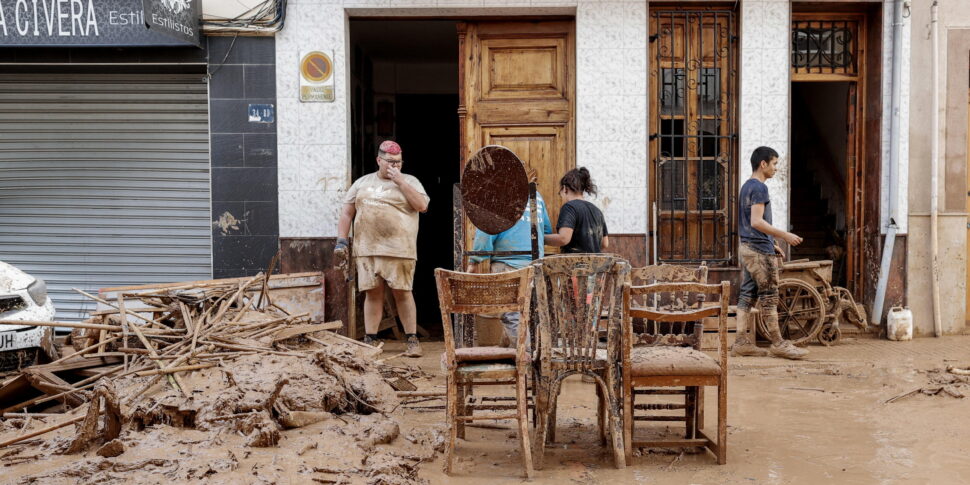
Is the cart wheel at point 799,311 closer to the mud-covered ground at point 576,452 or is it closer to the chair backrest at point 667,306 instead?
the mud-covered ground at point 576,452

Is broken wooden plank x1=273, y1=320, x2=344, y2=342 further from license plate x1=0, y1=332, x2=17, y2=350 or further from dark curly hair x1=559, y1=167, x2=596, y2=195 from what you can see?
dark curly hair x1=559, y1=167, x2=596, y2=195

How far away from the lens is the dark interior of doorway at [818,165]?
40.3 feet

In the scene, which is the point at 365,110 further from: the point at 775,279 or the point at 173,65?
the point at 775,279

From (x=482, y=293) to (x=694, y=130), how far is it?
547cm

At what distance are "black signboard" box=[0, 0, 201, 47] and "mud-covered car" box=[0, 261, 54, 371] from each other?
127 inches

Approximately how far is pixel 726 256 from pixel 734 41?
2.40 metres

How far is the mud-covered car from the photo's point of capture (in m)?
6.12

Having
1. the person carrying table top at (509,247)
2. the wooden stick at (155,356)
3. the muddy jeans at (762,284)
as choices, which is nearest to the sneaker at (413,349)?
the person carrying table top at (509,247)

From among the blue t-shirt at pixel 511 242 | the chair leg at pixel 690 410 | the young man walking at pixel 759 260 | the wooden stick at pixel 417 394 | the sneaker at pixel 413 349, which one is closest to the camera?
the chair leg at pixel 690 410

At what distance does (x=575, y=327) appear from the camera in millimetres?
4723

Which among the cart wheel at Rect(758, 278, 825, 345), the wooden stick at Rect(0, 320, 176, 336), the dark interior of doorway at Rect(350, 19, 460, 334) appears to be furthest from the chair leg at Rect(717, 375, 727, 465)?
the dark interior of doorway at Rect(350, 19, 460, 334)

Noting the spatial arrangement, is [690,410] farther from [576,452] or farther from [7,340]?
[7,340]

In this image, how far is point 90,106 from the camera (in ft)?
31.7

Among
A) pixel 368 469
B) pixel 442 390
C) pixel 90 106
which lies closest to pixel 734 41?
pixel 442 390
